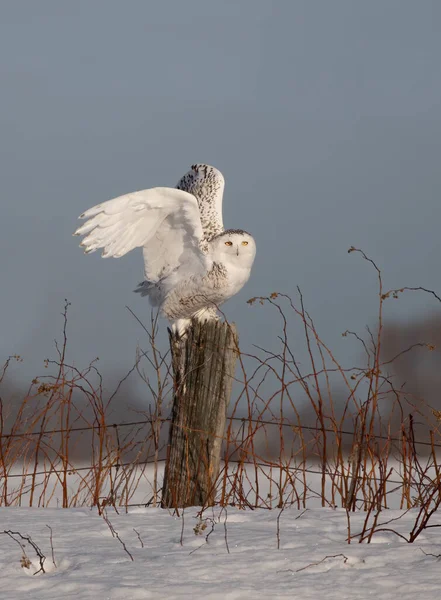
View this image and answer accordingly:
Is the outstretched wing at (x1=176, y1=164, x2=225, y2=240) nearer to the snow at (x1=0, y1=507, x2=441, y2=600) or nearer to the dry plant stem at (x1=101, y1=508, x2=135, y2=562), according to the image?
the dry plant stem at (x1=101, y1=508, x2=135, y2=562)

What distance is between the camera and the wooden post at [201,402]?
3.85 meters

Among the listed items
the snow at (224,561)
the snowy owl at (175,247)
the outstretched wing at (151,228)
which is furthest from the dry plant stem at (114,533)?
the outstretched wing at (151,228)

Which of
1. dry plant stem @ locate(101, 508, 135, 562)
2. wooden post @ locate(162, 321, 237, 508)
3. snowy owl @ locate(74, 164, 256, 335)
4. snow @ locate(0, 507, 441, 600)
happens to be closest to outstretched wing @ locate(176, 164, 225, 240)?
snowy owl @ locate(74, 164, 256, 335)

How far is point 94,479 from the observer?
3650mm

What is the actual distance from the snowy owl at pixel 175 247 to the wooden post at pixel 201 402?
0.23 m

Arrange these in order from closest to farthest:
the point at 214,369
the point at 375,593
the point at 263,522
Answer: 1. the point at 375,593
2. the point at 263,522
3. the point at 214,369

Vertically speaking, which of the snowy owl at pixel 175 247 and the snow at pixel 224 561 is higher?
the snowy owl at pixel 175 247

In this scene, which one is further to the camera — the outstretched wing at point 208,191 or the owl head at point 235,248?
the outstretched wing at point 208,191

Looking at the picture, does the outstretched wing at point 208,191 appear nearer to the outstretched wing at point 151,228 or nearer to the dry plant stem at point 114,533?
the outstretched wing at point 151,228

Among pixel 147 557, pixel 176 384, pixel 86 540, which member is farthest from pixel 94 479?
pixel 147 557

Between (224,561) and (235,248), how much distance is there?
2.07 metres

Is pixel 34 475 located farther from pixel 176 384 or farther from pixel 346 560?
pixel 346 560

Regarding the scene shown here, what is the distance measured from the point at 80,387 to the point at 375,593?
1944mm

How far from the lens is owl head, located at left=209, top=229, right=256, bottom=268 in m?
4.07
